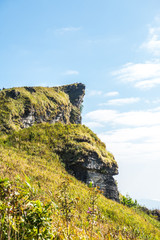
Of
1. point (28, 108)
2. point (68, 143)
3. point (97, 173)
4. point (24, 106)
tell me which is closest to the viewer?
point (97, 173)

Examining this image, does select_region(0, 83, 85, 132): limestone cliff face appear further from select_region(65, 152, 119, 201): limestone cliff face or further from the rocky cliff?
select_region(65, 152, 119, 201): limestone cliff face

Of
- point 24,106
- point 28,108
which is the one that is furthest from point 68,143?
point 24,106

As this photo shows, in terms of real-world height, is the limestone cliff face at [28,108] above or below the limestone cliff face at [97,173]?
above

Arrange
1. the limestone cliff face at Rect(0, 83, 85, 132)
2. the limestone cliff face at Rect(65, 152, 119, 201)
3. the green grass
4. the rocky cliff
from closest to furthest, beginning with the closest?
the limestone cliff face at Rect(65, 152, 119, 201), the rocky cliff, the green grass, the limestone cliff face at Rect(0, 83, 85, 132)

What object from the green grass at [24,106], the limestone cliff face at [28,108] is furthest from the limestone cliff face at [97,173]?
the limestone cliff face at [28,108]

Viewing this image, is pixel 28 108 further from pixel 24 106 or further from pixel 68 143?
pixel 68 143

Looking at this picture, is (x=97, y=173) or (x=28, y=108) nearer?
(x=97, y=173)

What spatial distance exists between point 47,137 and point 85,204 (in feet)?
42.7

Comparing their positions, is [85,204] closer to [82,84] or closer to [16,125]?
[16,125]

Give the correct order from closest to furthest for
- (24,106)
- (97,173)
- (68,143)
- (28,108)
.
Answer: (97,173), (68,143), (24,106), (28,108)

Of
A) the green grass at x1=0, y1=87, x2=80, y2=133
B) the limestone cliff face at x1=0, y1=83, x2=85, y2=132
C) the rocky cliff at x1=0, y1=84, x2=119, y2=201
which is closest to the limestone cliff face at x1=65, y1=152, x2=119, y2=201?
the rocky cliff at x1=0, y1=84, x2=119, y2=201

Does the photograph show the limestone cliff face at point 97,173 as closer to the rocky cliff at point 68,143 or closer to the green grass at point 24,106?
the rocky cliff at point 68,143

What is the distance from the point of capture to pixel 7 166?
13.2m

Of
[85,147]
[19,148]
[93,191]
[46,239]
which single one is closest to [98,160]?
[85,147]
